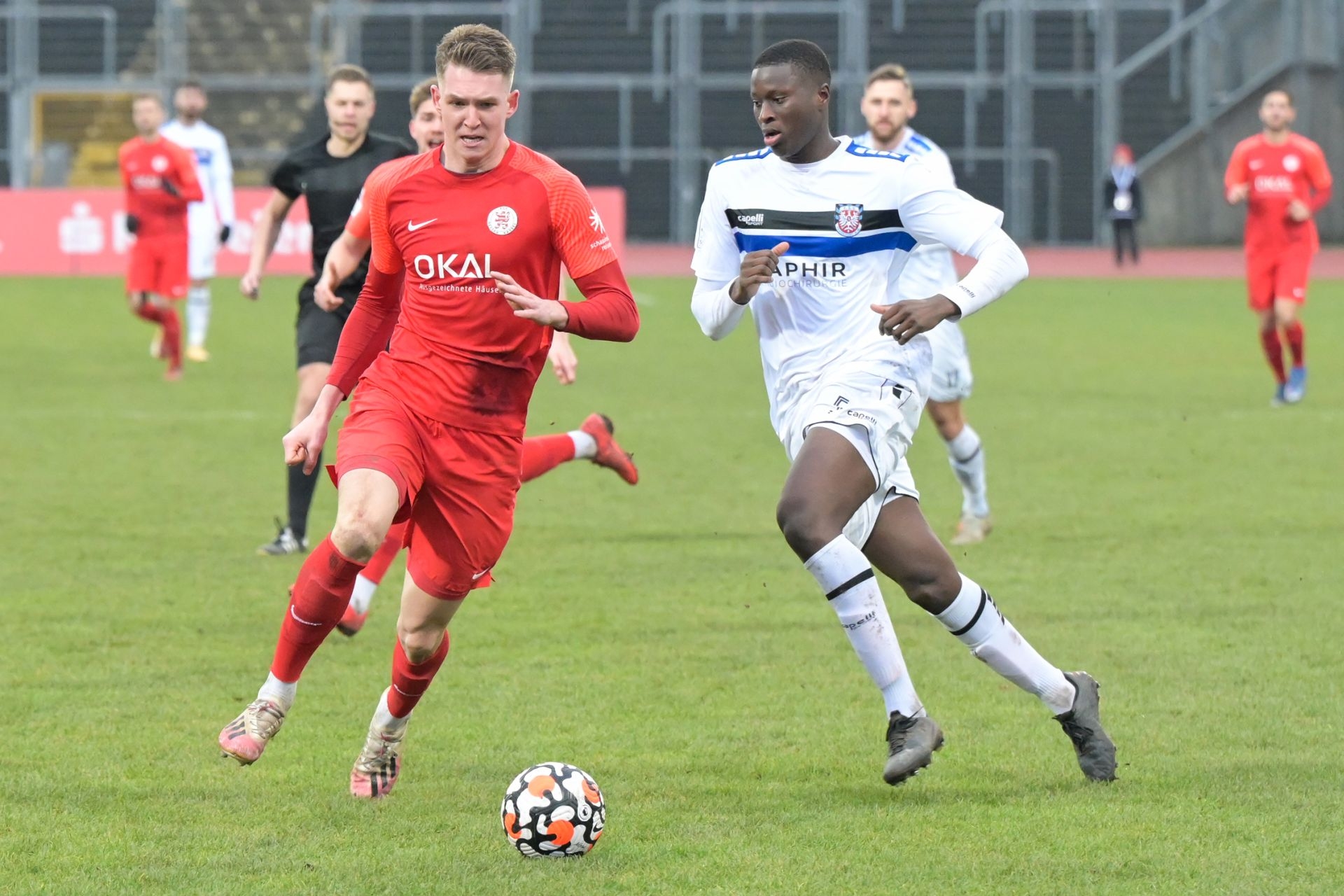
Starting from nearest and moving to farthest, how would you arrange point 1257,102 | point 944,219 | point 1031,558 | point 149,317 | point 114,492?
point 944,219, point 1031,558, point 114,492, point 149,317, point 1257,102

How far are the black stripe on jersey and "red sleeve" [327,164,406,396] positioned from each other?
3.24 ft

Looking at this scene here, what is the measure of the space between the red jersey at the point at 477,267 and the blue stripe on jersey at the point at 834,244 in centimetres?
51

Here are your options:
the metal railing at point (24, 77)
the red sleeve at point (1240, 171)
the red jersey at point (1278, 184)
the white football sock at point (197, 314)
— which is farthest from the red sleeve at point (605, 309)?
the metal railing at point (24, 77)

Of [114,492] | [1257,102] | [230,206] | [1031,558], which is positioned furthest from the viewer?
[1257,102]

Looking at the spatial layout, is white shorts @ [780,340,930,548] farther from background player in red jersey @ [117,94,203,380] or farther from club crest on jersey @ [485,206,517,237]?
background player in red jersey @ [117,94,203,380]

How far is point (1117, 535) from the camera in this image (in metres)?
9.13

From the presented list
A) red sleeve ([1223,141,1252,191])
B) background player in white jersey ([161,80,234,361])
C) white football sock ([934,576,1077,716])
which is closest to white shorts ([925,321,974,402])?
white football sock ([934,576,1077,716])

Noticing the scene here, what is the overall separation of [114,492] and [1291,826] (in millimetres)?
7335

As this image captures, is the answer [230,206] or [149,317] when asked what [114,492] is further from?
[230,206]

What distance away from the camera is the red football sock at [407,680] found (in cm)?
494

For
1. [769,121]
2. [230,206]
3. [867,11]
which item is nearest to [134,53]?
[867,11]

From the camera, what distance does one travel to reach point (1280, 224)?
14.6 metres

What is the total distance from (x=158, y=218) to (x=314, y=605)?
12.4m

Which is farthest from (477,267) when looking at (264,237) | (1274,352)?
(1274,352)
